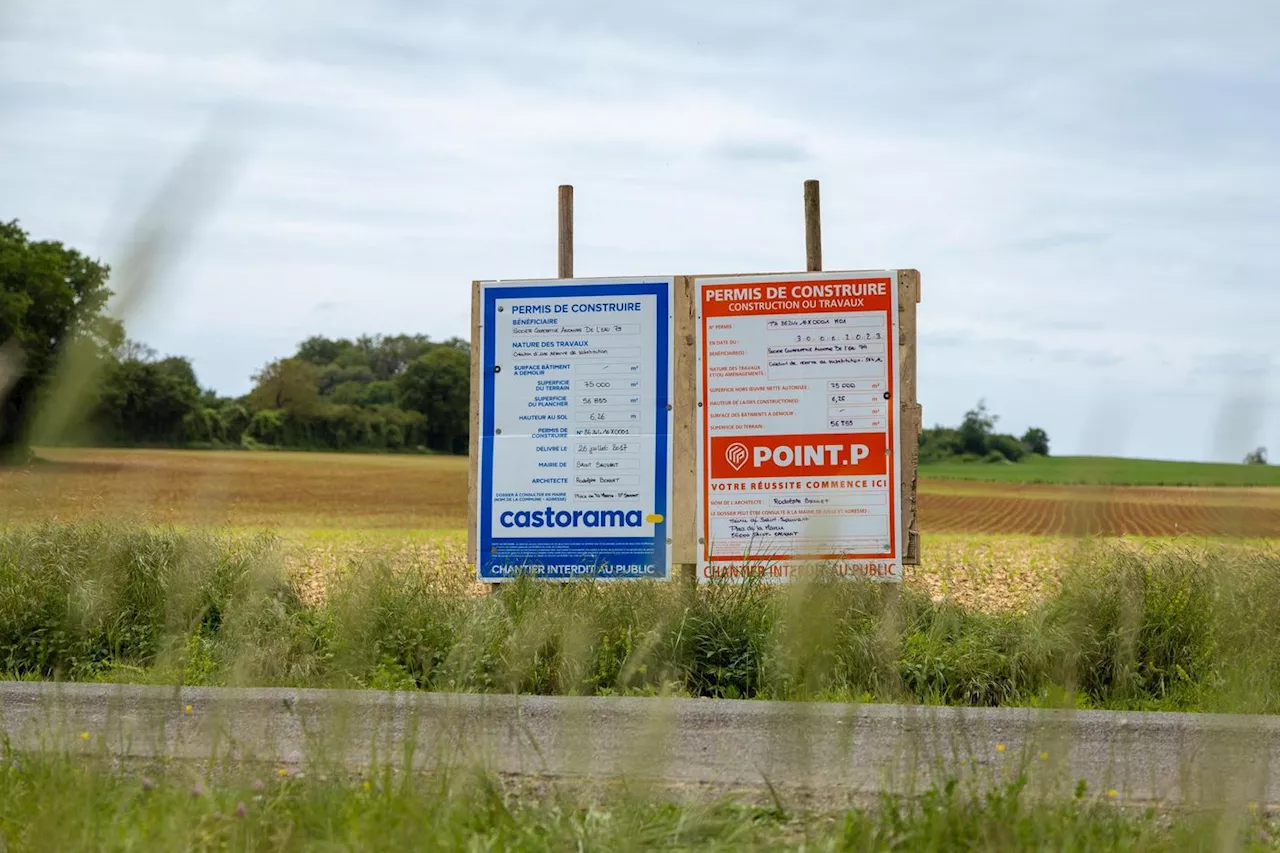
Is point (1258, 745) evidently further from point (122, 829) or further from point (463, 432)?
point (463, 432)

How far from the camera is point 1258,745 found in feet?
14.0

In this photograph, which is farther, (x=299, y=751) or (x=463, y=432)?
(x=463, y=432)

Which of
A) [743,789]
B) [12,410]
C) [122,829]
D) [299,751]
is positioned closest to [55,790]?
[122,829]

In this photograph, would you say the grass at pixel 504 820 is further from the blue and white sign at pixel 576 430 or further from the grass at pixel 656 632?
the blue and white sign at pixel 576 430

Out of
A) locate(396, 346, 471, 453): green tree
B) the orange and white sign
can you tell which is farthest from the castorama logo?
locate(396, 346, 471, 453): green tree

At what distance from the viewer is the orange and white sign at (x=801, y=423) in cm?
783

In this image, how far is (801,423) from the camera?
7.87 m

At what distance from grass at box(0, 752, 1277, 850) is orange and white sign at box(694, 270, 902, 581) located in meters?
4.15

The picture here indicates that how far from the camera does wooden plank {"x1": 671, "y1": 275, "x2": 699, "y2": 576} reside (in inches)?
311

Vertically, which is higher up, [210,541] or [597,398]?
[597,398]

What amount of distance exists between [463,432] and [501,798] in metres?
59.0

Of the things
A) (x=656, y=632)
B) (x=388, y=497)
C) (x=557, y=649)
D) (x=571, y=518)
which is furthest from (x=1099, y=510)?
(x=388, y=497)

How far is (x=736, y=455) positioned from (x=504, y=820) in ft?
15.4

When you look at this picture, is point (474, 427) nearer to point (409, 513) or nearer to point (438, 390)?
point (409, 513)
